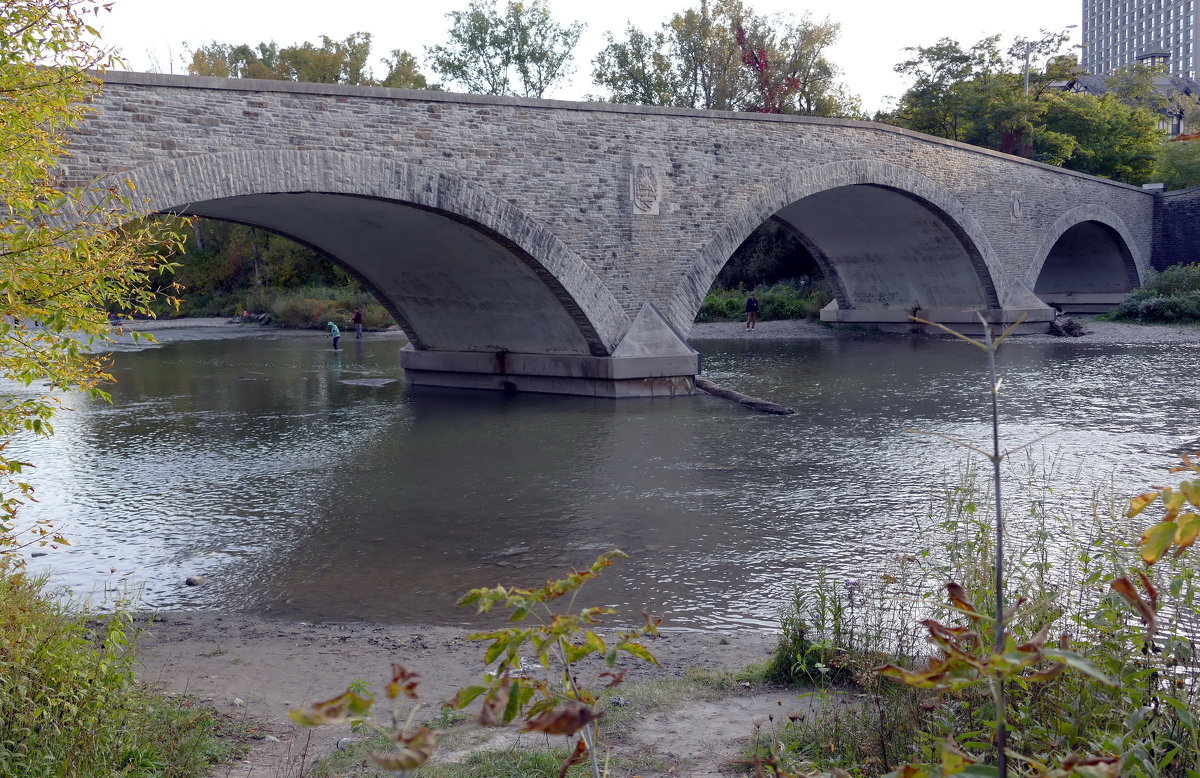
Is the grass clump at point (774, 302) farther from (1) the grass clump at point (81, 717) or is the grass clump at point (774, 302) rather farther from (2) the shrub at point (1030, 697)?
(1) the grass clump at point (81, 717)

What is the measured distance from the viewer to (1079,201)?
2722cm

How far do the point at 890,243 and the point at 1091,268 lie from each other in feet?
35.6

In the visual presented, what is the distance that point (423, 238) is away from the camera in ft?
49.1

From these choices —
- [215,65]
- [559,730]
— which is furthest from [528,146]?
[215,65]

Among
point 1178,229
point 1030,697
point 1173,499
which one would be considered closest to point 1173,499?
point 1173,499

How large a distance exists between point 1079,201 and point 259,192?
22932mm

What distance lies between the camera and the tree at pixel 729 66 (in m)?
42.0

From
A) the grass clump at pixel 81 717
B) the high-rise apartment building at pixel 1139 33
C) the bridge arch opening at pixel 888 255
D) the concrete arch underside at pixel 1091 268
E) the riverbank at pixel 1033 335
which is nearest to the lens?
the grass clump at pixel 81 717

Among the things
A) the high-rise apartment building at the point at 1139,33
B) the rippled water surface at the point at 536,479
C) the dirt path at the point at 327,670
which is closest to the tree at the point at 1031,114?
the rippled water surface at the point at 536,479

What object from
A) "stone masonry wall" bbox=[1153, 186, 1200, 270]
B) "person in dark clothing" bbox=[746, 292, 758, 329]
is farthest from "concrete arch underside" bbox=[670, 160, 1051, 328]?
"stone masonry wall" bbox=[1153, 186, 1200, 270]

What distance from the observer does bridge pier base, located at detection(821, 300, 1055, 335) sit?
78.5 feet

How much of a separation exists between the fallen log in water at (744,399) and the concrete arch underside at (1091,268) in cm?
1762

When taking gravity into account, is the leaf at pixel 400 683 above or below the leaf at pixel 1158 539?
below

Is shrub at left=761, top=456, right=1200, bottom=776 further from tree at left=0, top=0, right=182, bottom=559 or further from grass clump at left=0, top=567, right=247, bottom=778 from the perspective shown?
tree at left=0, top=0, right=182, bottom=559
